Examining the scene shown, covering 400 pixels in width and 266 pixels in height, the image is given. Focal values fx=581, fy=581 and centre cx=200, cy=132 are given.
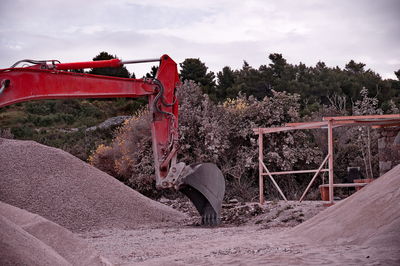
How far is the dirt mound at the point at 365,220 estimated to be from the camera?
25.3ft

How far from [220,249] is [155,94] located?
4.92 metres

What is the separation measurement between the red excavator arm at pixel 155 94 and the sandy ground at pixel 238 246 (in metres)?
0.97

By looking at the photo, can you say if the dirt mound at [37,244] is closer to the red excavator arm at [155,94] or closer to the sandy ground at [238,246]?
the sandy ground at [238,246]

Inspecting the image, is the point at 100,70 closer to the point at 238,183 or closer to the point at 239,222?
the point at 238,183

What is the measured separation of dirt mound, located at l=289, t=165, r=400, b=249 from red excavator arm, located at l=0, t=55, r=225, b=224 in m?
3.55

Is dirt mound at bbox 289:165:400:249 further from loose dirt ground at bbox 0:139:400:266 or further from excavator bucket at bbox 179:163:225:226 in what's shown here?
excavator bucket at bbox 179:163:225:226

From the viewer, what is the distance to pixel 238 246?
29.6ft

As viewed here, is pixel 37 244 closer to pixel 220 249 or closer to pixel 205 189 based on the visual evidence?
pixel 220 249

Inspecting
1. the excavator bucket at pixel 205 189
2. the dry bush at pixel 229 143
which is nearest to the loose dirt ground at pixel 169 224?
the excavator bucket at pixel 205 189

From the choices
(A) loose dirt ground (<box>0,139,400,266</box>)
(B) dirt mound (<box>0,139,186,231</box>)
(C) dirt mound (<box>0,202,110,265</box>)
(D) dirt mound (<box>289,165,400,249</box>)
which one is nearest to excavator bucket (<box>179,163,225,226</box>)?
(A) loose dirt ground (<box>0,139,400,266</box>)

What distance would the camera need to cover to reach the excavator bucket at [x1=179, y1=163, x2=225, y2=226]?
42.9 feet

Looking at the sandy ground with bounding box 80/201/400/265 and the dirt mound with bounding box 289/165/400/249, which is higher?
the dirt mound with bounding box 289/165/400/249

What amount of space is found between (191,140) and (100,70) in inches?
647

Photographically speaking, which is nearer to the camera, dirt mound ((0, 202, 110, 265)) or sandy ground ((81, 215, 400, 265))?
dirt mound ((0, 202, 110, 265))
